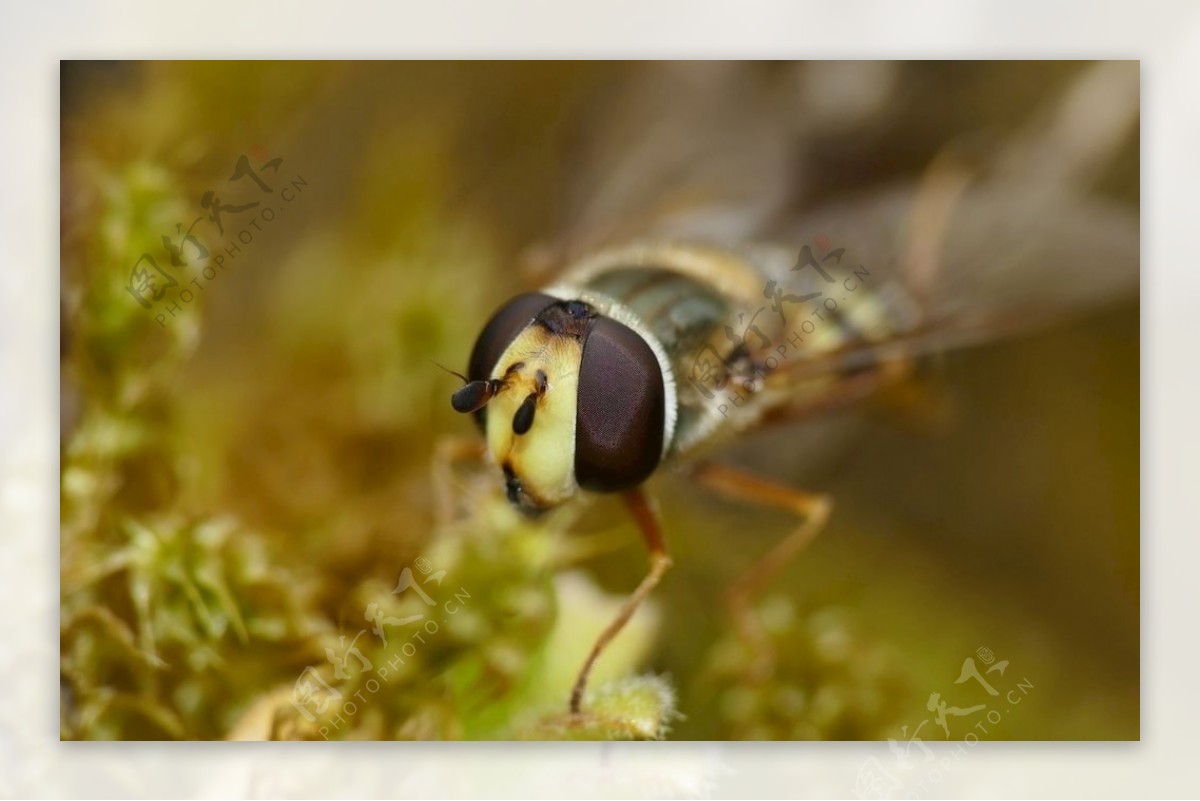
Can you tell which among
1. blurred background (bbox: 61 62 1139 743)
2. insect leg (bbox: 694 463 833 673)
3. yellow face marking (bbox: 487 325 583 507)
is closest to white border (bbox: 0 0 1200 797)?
blurred background (bbox: 61 62 1139 743)

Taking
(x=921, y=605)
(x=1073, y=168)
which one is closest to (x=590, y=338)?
(x=921, y=605)

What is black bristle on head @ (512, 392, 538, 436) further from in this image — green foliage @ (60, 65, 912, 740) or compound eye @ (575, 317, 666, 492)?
green foliage @ (60, 65, 912, 740)

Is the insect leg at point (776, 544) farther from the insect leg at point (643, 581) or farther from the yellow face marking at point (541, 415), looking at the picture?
the yellow face marking at point (541, 415)

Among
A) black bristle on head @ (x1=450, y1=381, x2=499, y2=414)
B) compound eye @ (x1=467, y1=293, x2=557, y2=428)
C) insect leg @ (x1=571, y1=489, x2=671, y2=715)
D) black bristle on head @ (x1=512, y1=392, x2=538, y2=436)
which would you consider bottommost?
insect leg @ (x1=571, y1=489, x2=671, y2=715)

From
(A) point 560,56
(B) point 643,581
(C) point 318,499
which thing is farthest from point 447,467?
(A) point 560,56

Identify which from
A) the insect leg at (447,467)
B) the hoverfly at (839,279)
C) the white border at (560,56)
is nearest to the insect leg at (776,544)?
the hoverfly at (839,279)

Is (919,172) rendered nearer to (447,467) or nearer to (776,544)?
(776,544)
